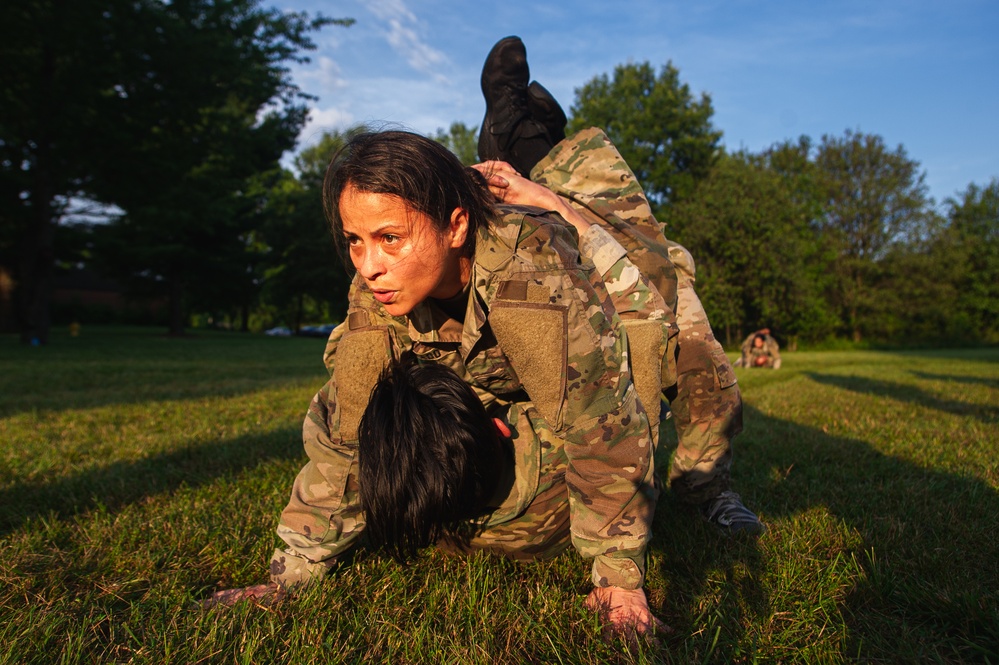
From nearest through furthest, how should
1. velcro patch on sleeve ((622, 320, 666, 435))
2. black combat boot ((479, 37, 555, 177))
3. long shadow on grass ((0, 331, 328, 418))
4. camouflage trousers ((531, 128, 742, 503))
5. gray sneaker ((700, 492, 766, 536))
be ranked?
velcro patch on sleeve ((622, 320, 666, 435)) → gray sneaker ((700, 492, 766, 536)) → camouflage trousers ((531, 128, 742, 503)) → black combat boot ((479, 37, 555, 177)) → long shadow on grass ((0, 331, 328, 418))

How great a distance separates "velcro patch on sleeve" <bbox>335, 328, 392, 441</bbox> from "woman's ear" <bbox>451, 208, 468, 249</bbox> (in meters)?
0.41

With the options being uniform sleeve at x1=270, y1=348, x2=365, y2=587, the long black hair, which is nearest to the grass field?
uniform sleeve at x1=270, y1=348, x2=365, y2=587

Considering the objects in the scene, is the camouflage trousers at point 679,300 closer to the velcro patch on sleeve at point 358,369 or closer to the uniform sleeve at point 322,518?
the velcro patch on sleeve at point 358,369

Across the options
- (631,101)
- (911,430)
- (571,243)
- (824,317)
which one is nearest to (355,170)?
(571,243)

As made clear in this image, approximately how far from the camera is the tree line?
16141 millimetres

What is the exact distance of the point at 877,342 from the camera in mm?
36656

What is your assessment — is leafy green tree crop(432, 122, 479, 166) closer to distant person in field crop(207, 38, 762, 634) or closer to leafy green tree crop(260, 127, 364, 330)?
leafy green tree crop(260, 127, 364, 330)

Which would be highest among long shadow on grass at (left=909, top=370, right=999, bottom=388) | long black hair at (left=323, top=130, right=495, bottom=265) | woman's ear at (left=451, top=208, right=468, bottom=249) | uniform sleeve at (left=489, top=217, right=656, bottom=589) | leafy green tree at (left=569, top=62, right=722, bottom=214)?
leafy green tree at (left=569, top=62, right=722, bottom=214)

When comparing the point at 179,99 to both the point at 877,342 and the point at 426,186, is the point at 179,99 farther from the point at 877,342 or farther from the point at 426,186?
the point at 877,342

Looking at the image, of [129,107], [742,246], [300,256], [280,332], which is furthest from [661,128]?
[280,332]

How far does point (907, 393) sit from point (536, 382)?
7783 mm

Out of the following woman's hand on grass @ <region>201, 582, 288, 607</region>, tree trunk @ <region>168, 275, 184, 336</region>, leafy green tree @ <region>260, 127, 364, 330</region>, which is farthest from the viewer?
leafy green tree @ <region>260, 127, 364, 330</region>

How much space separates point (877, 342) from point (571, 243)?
40639 mm

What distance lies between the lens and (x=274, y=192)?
45781 millimetres
